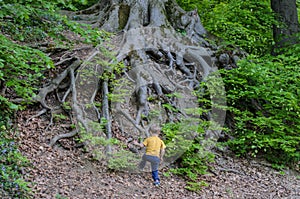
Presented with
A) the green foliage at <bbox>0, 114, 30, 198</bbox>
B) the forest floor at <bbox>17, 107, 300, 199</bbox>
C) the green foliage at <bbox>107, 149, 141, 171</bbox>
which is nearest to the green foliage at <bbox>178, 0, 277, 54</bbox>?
the forest floor at <bbox>17, 107, 300, 199</bbox>

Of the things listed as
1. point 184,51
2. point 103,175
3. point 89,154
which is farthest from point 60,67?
point 184,51

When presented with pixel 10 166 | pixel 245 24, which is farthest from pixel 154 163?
pixel 245 24

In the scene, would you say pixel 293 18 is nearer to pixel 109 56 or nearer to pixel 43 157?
pixel 109 56

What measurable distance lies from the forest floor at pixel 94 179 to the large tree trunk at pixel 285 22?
5.09 metres

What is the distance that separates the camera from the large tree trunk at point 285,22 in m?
10.4

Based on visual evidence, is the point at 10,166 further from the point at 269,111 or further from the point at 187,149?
the point at 269,111

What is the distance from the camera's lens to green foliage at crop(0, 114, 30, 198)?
4.27 m

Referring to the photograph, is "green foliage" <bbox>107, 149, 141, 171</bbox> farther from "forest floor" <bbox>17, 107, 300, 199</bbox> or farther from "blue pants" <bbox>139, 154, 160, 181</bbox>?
"blue pants" <bbox>139, 154, 160, 181</bbox>

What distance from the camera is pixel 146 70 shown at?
321 inches

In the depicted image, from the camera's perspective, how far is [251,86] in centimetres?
816

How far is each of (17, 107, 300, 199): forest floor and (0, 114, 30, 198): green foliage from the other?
185mm

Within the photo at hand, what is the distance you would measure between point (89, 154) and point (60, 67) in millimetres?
2479

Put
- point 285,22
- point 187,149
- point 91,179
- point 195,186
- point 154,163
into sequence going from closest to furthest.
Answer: point 91,179, point 154,163, point 195,186, point 187,149, point 285,22

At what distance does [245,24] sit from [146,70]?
4611 millimetres
